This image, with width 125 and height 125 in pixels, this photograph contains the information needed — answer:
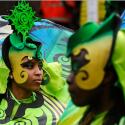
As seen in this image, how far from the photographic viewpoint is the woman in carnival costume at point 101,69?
104 inches

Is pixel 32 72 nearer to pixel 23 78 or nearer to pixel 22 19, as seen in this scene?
pixel 23 78

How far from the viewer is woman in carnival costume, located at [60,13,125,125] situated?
265 centimetres

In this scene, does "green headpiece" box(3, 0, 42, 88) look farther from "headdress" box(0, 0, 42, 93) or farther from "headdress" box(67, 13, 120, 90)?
"headdress" box(67, 13, 120, 90)

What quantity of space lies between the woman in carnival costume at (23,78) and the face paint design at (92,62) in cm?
160

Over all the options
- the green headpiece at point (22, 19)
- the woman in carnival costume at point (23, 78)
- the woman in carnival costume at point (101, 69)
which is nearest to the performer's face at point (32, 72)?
the woman in carnival costume at point (23, 78)

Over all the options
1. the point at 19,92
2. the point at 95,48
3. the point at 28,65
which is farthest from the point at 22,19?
the point at 95,48

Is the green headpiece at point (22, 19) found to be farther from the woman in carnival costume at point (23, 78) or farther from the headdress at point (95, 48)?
the headdress at point (95, 48)

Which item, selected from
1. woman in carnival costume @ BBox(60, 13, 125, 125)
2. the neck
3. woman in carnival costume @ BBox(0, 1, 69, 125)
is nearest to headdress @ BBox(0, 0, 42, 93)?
woman in carnival costume @ BBox(0, 1, 69, 125)

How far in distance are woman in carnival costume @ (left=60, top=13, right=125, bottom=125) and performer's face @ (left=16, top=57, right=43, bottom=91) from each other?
156 cm

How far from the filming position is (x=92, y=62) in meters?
2.67

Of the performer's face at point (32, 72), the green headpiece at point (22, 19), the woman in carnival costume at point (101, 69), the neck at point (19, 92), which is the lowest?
the neck at point (19, 92)

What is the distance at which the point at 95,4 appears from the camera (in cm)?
640

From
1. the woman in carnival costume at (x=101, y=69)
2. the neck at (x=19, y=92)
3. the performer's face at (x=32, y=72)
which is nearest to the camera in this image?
the woman in carnival costume at (x=101, y=69)

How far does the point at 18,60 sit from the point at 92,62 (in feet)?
5.62
